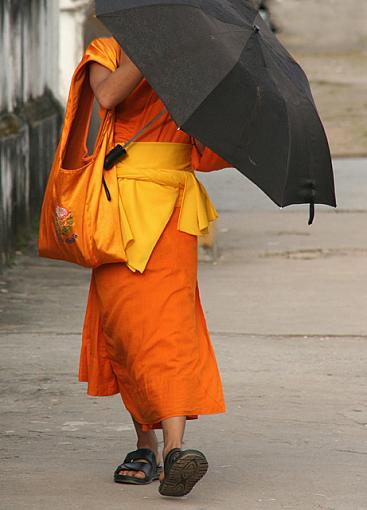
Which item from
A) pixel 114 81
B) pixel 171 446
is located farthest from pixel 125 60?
pixel 171 446

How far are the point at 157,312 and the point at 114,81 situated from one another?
2.53 ft

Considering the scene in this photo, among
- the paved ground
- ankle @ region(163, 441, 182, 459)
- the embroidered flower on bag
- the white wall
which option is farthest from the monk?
the white wall

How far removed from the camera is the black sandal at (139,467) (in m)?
4.83

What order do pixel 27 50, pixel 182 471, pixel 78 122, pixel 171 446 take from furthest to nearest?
pixel 27 50
pixel 78 122
pixel 171 446
pixel 182 471

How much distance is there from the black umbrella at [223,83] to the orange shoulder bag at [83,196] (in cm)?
34

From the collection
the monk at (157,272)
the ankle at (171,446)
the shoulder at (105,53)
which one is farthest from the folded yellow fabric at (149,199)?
the ankle at (171,446)

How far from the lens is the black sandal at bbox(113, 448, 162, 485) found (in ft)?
15.9

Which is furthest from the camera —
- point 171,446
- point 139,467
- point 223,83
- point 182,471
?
point 139,467

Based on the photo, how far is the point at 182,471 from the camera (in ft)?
14.7

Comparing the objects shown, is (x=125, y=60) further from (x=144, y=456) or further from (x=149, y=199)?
(x=144, y=456)

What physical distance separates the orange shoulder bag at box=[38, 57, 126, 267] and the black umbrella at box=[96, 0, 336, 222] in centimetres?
34

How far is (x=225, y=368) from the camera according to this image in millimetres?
6719

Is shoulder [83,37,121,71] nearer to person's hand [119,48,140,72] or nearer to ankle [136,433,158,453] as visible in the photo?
person's hand [119,48,140,72]

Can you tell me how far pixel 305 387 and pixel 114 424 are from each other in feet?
3.62
